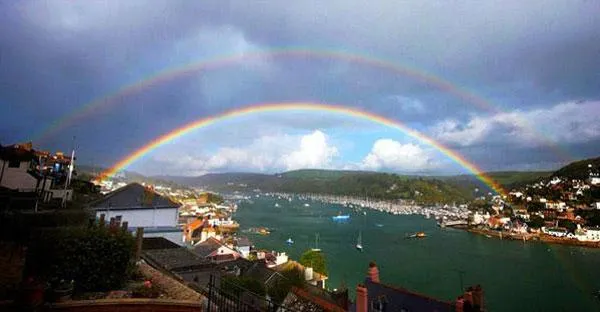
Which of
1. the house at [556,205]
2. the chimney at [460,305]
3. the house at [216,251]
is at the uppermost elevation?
the house at [556,205]

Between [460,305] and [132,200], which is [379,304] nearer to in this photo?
[460,305]

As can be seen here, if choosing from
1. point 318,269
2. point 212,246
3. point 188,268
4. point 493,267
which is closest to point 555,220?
point 493,267

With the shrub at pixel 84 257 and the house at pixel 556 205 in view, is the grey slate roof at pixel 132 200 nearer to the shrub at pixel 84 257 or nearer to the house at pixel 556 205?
the shrub at pixel 84 257

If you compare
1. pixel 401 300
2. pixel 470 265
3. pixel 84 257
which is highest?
pixel 84 257

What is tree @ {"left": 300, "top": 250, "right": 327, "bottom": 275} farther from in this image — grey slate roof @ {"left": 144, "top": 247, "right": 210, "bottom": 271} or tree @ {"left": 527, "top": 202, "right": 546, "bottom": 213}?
tree @ {"left": 527, "top": 202, "right": 546, "bottom": 213}

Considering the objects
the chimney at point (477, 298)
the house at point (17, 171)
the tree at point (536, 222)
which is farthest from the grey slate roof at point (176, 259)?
the tree at point (536, 222)

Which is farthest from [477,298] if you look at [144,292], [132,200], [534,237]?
[534,237]

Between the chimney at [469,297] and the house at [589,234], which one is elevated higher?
the chimney at [469,297]
